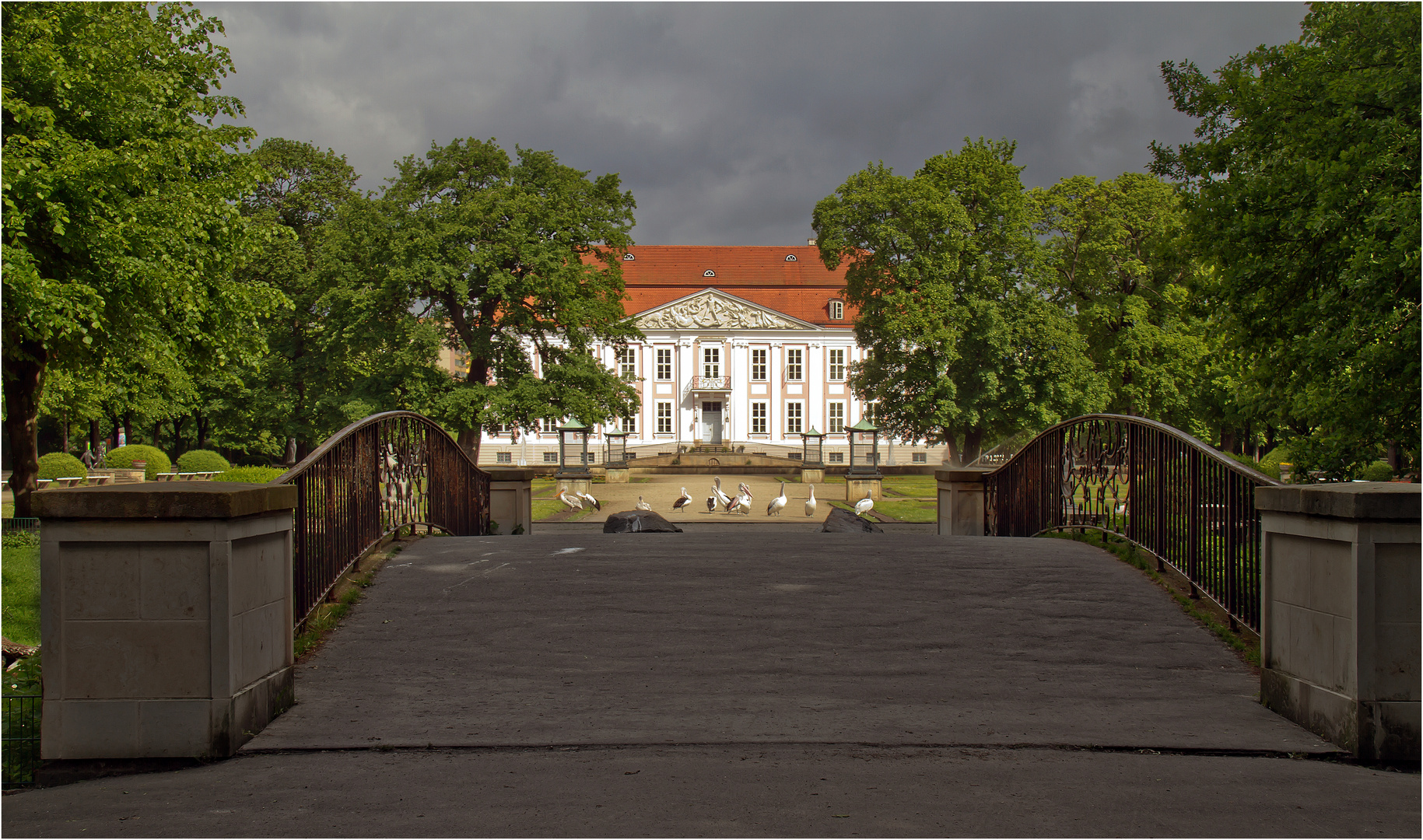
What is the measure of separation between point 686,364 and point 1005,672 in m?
62.0

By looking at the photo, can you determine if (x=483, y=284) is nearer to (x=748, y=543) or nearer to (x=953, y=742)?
(x=748, y=543)

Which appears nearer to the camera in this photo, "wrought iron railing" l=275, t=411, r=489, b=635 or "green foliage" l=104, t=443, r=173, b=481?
"wrought iron railing" l=275, t=411, r=489, b=635

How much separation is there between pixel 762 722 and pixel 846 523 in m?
11.9

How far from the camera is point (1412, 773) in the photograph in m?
4.12

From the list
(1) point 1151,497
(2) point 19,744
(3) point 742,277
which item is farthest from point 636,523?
(3) point 742,277

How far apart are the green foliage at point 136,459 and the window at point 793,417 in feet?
136

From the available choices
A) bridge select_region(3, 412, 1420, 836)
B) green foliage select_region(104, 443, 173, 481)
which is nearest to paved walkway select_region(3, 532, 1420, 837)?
bridge select_region(3, 412, 1420, 836)

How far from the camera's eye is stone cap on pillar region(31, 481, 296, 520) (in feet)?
13.8

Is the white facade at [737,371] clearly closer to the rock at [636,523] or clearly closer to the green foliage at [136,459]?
the green foliage at [136,459]

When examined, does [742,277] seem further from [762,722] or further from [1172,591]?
[762,722]

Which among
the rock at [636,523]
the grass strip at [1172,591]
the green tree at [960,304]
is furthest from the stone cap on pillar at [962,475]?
the green tree at [960,304]

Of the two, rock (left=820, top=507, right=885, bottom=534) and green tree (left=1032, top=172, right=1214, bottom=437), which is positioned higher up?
green tree (left=1032, top=172, right=1214, bottom=437)

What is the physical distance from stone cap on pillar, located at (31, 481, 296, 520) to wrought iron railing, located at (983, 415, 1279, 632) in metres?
5.20

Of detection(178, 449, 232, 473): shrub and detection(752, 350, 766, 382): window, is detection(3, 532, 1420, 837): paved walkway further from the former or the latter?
detection(752, 350, 766, 382): window
